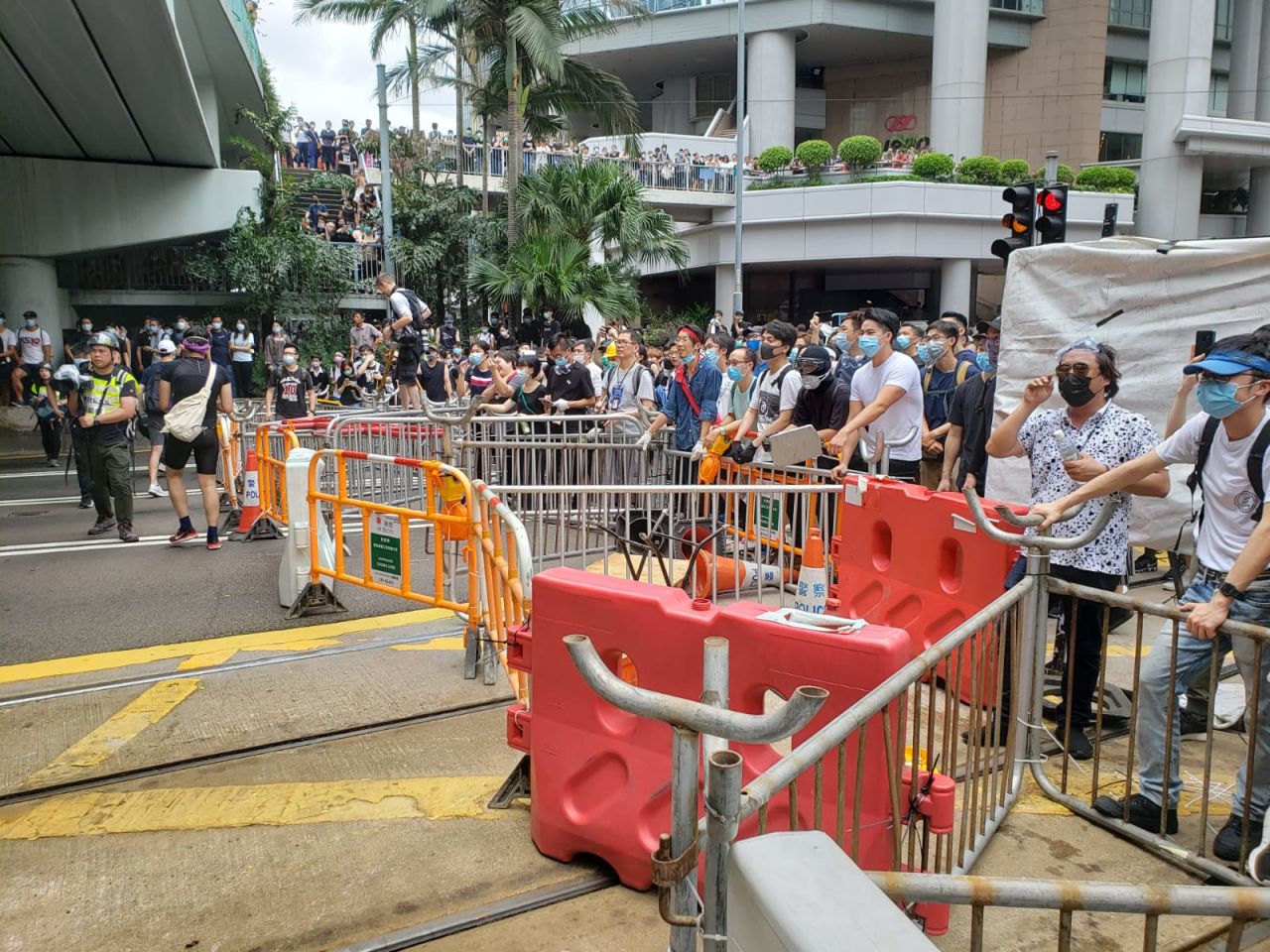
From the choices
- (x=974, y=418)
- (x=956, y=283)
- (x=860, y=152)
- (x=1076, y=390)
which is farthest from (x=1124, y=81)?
(x=1076, y=390)

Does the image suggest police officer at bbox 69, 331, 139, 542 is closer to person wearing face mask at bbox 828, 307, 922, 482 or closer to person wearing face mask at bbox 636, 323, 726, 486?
person wearing face mask at bbox 636, 323, 726, 486

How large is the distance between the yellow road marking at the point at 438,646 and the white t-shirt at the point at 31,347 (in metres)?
18.0

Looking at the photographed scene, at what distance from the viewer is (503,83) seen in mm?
24734

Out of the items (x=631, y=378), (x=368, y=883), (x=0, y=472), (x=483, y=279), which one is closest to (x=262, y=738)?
(x=368, y=883)

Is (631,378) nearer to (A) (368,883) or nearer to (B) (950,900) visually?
(A) (368,883)

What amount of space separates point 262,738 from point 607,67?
133ft

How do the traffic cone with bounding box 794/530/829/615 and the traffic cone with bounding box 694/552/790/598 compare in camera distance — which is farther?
the traffic cone with bounding box 694/552/790/598

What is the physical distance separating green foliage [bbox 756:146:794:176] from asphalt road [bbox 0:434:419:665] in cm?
2516

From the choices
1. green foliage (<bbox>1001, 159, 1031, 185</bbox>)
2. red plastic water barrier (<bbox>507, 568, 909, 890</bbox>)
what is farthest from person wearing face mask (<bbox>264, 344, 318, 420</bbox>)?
green foliage (<bbox>1001, 159, 1031, 185</bbox>)

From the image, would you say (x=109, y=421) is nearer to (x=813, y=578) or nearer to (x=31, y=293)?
(x=813, y=578)

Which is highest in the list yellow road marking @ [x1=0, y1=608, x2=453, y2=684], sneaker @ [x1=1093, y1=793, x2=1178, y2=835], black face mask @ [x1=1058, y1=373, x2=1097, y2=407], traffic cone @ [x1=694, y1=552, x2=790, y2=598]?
black face mask @ [x1=1058, y1=373, x2=1097, y2=407]

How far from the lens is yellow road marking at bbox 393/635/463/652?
6145 millimetres

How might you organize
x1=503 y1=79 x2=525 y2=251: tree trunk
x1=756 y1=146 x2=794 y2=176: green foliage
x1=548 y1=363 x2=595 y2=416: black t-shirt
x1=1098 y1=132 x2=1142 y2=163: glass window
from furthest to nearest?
x1=1098 y1=132 x2=1142 y2=163: glass window → x1=756 y1=146 x2=794 y2=176: green foliage → x1=503 y1=79 x2=525 y2=251: tree trunk → x1=548 y1=363 x2=595 y2=416: black t-shirt

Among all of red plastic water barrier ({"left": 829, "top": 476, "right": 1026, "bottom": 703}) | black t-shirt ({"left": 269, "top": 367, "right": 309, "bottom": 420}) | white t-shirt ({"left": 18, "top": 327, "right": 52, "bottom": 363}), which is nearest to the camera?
red plastic water barrier ({"left": 829, "top": 476, "right": 1026, "bottom": 703})
